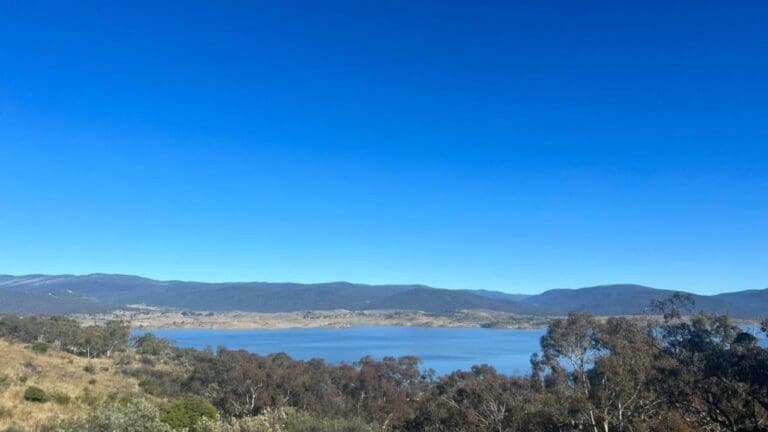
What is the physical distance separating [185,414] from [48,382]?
1261 centimetres

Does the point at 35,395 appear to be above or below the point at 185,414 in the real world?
above

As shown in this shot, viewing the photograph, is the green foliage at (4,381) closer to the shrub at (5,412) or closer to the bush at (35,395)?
the bush at (35,395)

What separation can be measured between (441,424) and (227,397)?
13.4 metres

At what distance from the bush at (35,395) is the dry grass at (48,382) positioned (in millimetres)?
238

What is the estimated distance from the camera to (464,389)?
34562 millimetres

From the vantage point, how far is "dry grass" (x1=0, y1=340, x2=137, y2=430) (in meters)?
20.3

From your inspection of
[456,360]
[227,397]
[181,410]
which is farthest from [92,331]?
[456,360]

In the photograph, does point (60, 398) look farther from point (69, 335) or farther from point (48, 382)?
point (69, 335)

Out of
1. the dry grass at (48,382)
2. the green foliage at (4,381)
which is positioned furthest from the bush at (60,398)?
the green foliage at (4,381)

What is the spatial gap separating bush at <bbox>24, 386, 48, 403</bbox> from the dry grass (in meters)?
0.24

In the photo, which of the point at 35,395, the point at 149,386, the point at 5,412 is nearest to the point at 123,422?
the point at 5,412

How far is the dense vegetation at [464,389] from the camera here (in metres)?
19.3

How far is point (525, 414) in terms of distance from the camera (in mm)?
23797

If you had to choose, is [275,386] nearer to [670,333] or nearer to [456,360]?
[670,333]
